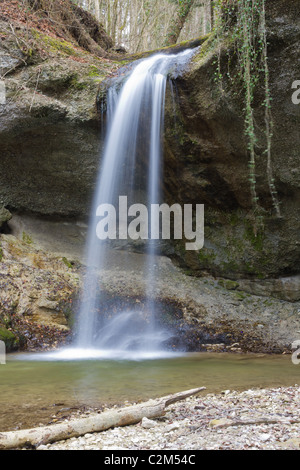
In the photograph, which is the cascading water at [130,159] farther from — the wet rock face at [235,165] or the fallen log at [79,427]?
the fallen log at [79,427]

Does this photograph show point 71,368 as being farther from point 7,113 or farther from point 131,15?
point 131,15

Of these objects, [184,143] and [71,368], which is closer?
[71,368]

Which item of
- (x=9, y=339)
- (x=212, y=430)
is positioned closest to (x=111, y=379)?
(x=212, y=430)

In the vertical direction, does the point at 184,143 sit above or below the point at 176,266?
above

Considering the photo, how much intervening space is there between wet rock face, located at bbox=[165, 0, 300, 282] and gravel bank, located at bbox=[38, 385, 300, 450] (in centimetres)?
507

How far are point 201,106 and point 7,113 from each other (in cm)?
413

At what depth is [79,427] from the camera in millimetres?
2396

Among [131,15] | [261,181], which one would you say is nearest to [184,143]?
[261,181]

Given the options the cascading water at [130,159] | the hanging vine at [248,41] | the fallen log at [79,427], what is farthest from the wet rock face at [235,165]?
the fallen log at [79,427]

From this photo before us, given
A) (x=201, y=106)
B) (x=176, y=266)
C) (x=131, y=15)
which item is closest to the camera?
(x=201, y=106)

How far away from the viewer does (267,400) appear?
321cm

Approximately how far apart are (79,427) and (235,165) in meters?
6.21

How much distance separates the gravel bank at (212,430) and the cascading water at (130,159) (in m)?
3.61

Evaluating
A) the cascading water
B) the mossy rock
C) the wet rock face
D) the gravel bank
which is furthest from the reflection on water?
the wet rock face
